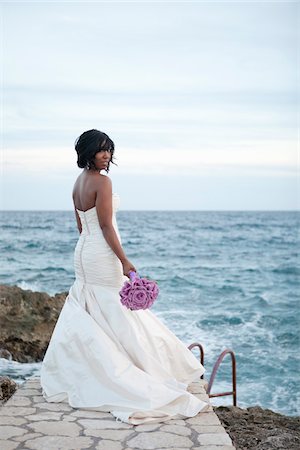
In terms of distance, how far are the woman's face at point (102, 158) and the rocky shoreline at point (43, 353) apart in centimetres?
239

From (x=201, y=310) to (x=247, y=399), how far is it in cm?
762

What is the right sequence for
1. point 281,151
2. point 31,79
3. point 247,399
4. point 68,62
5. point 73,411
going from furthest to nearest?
point 281,151
point 31,79
point 68,62
point 247,399
point 73,411

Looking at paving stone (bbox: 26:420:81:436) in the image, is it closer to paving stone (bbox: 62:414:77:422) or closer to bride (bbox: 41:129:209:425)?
paving stone (bbox: 62:414:77:422)

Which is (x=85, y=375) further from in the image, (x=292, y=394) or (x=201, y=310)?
(x=201, y=310)

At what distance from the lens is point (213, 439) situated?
4.32 meters

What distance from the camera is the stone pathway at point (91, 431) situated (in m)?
4.20

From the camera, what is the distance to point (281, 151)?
33.5m

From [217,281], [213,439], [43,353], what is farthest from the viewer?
[217,281]

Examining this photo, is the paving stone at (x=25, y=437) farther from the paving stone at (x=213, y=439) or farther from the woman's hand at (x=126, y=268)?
the woman's hand at (x=126, y=268)

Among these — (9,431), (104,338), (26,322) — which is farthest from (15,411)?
(26,322)

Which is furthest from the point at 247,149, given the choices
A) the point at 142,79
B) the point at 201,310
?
the point at 201,310

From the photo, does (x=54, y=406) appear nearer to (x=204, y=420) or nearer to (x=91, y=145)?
(x=204, y=420)

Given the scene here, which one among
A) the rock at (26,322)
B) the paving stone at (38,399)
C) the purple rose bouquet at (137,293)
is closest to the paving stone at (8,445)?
the paving stone at (38,399)

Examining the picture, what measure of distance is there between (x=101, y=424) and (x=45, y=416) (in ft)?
1.44
